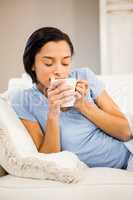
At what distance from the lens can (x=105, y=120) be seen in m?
1.43

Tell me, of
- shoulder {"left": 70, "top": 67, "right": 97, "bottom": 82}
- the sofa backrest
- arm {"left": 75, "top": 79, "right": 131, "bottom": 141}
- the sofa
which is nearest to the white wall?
the sofa backrest

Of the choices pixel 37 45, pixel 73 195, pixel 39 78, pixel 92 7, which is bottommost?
pixel 73 195

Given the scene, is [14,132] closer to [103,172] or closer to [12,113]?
[12,113]

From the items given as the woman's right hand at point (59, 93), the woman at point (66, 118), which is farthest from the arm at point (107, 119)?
the woman's right hand at point (59, 93)

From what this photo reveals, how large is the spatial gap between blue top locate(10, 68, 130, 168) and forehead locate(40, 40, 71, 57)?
159 mm

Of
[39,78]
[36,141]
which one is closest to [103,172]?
[36,141]

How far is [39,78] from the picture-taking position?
149 centimetres

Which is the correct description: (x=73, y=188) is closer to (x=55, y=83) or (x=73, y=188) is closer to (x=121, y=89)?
(x=55, y=83)

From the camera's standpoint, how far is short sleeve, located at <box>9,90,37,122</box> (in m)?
1.42

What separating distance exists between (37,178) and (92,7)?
7.68 ft

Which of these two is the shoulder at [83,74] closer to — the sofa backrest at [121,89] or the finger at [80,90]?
the finger at [80,90]

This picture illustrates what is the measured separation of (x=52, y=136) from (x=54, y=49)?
1.06 feet

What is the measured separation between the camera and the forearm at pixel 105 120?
1.43m

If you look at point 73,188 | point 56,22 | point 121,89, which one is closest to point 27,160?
point 73,188
